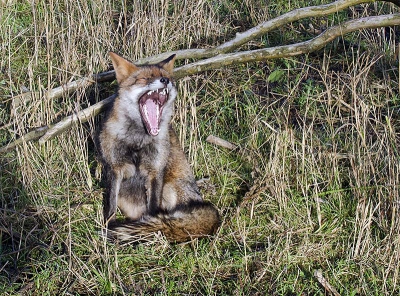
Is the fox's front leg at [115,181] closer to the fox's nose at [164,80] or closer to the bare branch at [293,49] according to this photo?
the fox's nose at [164,80]

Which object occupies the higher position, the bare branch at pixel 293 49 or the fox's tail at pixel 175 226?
the bare branch at pixel 293 49

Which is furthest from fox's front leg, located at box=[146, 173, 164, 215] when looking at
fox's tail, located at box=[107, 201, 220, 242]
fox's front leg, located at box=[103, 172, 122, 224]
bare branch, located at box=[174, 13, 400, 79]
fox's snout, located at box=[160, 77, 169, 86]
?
bare branch, located at box=[174, 13, 400, 79]

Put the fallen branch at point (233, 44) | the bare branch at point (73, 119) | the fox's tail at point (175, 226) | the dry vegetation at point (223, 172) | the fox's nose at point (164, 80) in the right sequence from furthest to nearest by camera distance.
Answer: the fallen branch at point (233, 44) → the bare branch at point (73, 119) → the fox's nose at point (164, 80) → the fox's tail at point (175, 226) → the dry vegetation at point (223, 172)

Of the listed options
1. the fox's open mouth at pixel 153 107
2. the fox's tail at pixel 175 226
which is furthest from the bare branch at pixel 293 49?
the fox's tail at pixel 175 226

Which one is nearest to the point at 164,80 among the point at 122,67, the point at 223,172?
the point at 122,67

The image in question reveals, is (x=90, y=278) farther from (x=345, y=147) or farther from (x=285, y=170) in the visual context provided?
(x=345, y=147)

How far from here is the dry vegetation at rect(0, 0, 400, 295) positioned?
Result: 14.4 feet

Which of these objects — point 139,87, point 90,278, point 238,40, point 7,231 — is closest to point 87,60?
point 139,87

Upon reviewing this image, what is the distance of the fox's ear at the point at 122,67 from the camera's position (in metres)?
5.17

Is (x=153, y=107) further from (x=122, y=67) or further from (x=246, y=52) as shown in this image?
(x=246, y=52)

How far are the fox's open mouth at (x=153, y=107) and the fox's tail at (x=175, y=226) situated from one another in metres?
0.77

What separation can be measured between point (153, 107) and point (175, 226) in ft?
3.60

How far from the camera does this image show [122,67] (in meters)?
5.20

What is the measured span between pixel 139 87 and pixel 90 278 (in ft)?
5.67
